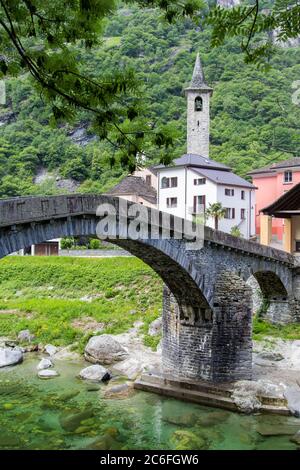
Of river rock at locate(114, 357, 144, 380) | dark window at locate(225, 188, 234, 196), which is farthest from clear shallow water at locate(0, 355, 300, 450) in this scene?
dark window at locate(225, 188, 234, 196)

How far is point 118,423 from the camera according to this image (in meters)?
13.2

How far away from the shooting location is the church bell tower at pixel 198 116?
173 ft

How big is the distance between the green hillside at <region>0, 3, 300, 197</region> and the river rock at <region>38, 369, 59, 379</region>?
114ft

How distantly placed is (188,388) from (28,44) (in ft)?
41.7

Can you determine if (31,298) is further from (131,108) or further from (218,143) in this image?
(218,143)

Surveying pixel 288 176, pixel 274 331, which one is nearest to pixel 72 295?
pixel 274 331

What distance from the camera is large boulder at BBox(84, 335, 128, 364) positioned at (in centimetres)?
1947

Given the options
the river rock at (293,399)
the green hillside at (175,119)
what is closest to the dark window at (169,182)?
the green hillside at (175,119)

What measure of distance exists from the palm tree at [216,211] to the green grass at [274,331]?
571 inches

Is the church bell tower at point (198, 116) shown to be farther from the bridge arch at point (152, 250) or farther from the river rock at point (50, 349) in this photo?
the bridge arch at point (152, 250)

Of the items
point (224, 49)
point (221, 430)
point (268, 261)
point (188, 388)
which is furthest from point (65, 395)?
point (224, 49)

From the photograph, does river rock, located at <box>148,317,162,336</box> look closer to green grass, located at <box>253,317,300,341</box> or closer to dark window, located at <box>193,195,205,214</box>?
green grass, located at <box>253,317,300,341</box>

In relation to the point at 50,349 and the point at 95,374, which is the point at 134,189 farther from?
the point at 95,374

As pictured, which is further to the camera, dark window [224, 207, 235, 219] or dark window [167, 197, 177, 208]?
dark window [167, 197, 177, 208]
